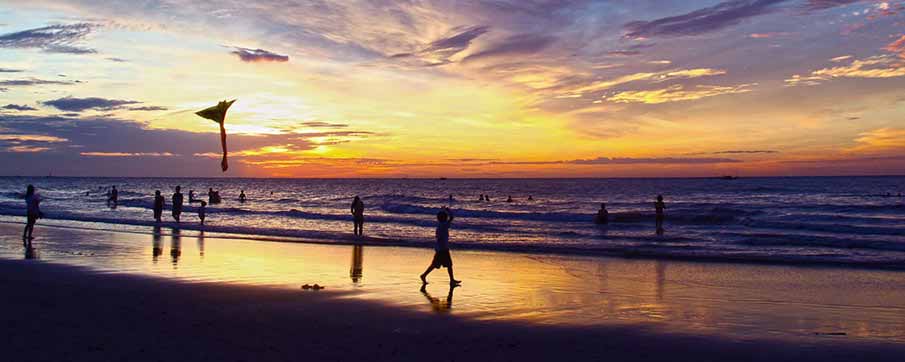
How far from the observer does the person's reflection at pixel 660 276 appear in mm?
12570

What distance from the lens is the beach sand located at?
26.3ft

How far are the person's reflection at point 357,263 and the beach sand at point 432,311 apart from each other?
0.10 meters

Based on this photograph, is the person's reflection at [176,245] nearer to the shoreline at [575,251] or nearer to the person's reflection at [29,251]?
the shoreline at [575,251]

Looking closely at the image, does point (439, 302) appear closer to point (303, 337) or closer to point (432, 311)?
point (432, 311)

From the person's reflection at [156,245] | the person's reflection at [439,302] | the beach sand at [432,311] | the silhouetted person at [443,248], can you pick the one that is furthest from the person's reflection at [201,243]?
the person's reflection at [439,302]

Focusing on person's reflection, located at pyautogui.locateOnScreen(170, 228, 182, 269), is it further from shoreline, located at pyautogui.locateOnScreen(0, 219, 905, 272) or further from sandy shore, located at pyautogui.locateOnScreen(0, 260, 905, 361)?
sandy shore, located at pyautogui.locateOnScreen(0, 260, 905, 361)

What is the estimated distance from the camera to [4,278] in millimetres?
12711

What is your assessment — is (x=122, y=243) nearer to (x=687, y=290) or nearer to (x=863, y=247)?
(x=687, y=290)

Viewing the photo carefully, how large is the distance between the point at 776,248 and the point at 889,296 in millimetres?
10029

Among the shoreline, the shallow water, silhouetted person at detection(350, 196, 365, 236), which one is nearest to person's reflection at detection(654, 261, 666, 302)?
the shallow water

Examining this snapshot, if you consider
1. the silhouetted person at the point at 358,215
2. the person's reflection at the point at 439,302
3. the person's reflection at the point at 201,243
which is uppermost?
the silhouetted person at the point at 358,215

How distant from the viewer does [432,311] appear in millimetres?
10438

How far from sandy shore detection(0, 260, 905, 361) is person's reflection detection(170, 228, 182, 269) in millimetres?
5474

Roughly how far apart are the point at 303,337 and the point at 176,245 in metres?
13.8
